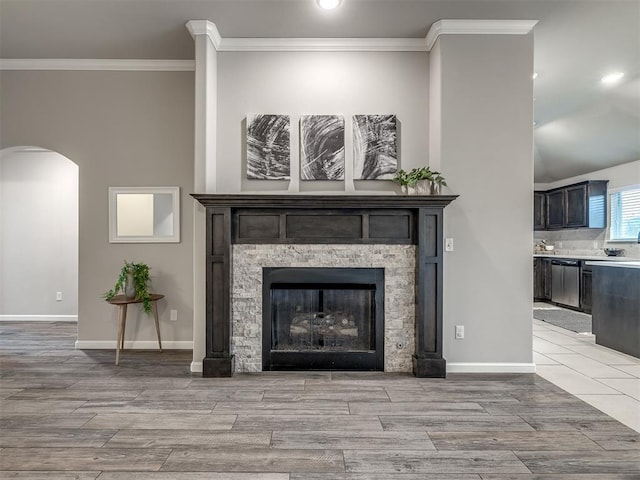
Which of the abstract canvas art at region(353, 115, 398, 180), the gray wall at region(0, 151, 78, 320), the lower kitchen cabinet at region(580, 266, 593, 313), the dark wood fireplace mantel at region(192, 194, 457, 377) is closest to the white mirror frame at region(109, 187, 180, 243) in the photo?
the dark wood fireplace mantel at region(192, 194, 457, 377)

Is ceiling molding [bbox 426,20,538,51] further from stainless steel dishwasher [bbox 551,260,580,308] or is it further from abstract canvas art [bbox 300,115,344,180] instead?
stainless steel dishwasher [bbox 551,260,580,308]

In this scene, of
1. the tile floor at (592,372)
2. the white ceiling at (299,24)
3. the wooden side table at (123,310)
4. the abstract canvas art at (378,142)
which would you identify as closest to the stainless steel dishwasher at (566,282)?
the tile floor at (592,372)

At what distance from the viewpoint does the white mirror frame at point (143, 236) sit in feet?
13.4

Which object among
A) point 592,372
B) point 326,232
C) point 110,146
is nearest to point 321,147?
point 326,232

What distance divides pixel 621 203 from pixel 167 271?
731 centimetres

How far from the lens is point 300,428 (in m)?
2.32

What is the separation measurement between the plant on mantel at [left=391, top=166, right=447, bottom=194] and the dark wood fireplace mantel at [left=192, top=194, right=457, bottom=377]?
173 millimetres

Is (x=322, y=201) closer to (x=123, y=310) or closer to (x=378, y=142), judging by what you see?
(x=378, y=142)

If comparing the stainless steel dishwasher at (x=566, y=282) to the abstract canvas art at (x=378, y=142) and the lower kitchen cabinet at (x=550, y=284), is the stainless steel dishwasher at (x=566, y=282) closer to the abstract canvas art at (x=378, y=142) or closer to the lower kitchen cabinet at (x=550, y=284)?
the lower kitchen cabinet at (x=550, y=284)

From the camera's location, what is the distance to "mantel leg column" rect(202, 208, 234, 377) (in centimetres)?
325

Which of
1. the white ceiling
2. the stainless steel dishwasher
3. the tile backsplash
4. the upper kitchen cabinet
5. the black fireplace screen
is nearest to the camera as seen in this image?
the white ceiling

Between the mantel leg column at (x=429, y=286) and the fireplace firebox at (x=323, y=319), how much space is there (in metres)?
0.34

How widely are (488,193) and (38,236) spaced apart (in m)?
5.96

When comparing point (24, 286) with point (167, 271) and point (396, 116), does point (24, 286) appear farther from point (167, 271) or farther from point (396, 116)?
point (396, 116)
